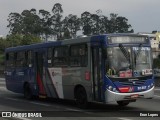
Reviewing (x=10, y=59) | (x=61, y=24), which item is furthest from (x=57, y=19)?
(x=10, y=59)

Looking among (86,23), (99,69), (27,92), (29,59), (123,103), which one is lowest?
(123,103)

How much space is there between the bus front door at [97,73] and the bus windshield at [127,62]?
0.46 meters

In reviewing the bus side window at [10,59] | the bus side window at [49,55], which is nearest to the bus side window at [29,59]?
the bus side window at [10,59]

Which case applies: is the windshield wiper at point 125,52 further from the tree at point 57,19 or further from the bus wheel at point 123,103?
the tree at point 57,19

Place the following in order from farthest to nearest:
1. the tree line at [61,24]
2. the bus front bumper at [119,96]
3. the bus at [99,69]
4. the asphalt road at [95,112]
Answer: the tree line at [61,24], the bus at [99,69], the bus front bumper at [119,96], the asphalt road at [95,112]

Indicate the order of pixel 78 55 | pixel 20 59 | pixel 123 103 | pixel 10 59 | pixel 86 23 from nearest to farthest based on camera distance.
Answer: pixel 78 55 < pixel 123 103 < pixel 20 59 < pixel 10 59 < pixel 86 23

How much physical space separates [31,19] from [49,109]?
4267 inches

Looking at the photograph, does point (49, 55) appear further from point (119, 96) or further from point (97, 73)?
point (119, 96)

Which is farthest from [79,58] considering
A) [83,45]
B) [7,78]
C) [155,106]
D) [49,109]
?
[7,78]

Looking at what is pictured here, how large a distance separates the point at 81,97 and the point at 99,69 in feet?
5.71

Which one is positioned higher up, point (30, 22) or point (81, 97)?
point (30, 22)

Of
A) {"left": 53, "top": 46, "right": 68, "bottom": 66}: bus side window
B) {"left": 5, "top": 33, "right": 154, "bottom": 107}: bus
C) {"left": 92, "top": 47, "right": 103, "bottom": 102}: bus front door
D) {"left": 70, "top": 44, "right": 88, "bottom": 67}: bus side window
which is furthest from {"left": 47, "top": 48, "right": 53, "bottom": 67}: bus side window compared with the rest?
{"left": 92, "top": 47, "right": 103, "bottom": 102}: bus front door

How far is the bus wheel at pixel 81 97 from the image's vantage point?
15813 millimetres

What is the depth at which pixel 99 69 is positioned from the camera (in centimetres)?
1485
